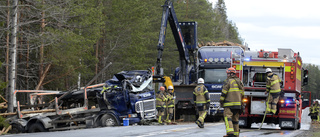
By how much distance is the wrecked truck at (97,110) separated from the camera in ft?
61.4

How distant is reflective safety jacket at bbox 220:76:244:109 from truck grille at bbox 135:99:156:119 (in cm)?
706

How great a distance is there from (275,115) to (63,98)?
8.11m

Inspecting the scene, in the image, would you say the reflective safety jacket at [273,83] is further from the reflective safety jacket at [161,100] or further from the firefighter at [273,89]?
the reflective safety jacket at [161,100]

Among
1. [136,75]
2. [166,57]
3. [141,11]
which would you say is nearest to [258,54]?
[136,75]

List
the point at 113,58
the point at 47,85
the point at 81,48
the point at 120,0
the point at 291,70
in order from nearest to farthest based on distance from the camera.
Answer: the point at 291,70 < the point at 81,48 < the point at 47,85 < the point at 120,0 < the point at 113,58

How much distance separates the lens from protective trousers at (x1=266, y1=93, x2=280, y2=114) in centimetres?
→ 1659

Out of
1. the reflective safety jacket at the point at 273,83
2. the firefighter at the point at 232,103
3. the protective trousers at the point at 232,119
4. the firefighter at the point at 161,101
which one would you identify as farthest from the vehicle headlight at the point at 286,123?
the firefighter at the point at 161,101

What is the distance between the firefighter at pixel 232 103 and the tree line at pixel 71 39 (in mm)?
11429

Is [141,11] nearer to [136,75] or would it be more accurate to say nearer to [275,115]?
[136,75]

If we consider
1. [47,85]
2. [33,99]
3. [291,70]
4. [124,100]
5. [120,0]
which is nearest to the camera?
[291,70]

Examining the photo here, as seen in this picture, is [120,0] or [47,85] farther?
[120,0]

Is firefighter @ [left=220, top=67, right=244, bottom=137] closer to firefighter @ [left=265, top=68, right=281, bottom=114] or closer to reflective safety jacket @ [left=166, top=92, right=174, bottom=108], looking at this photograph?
firefighter @ [left=265, top=68, right=281, bottom=114]

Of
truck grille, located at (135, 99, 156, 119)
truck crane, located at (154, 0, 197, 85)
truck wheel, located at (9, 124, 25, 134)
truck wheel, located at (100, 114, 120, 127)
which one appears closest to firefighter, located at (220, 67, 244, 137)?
truck wheel, located at (100, 114, 120, 127)

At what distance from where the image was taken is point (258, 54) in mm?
18109
